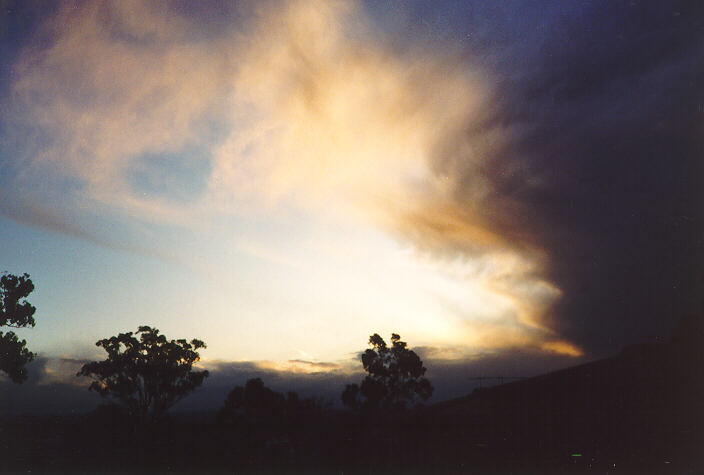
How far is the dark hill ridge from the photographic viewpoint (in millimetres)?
20062

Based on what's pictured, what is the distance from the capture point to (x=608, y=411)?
70.5 ft

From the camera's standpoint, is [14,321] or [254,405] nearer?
[14,321]

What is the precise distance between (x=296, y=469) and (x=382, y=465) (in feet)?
24.1

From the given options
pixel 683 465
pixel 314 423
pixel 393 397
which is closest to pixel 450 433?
pixel 683 465

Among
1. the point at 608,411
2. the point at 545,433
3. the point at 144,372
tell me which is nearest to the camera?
the point at 608,411

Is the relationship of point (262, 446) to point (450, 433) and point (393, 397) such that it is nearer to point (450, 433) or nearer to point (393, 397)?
point (393, 397)

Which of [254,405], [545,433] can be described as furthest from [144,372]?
[545,433]

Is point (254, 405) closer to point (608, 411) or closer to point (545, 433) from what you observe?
point (545, 433)

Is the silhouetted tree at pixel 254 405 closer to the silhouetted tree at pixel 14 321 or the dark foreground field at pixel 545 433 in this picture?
the dark foreground field at pixel 545 433

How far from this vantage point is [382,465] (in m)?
30.2

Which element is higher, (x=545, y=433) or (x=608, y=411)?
(x=608, y=411)

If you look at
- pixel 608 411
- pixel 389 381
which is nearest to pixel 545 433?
pixel 608 411

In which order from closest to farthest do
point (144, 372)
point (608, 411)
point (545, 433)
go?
point (608, 411) → point (545, 433) → point (144, 372)

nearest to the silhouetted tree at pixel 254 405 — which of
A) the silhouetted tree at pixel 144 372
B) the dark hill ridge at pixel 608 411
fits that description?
the silhouetted tree at pixel 144 372
